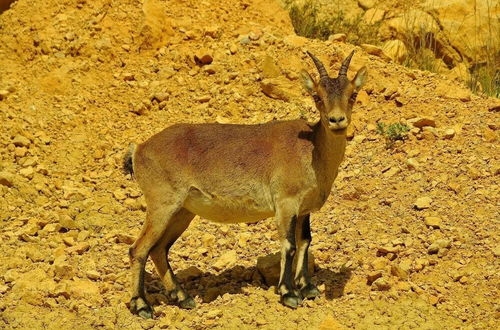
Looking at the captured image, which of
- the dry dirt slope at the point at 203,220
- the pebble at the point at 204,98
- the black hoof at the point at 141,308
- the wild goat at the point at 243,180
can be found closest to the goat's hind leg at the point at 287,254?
the wild goat at the point at 243,180

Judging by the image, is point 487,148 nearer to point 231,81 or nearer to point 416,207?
point 416,207

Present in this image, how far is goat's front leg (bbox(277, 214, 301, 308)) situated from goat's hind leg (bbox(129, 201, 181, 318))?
113 centimetres

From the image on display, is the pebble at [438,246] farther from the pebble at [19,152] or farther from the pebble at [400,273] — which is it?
the pebble at [19,152]

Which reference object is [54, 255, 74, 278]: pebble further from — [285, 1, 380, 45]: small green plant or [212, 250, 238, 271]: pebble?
[285, 1, 380, 45]: small green plant

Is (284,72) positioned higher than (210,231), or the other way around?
(284,72)

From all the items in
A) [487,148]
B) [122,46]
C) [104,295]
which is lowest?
[104,295]

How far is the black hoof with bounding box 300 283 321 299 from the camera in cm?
960

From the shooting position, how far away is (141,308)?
9500 millimetres

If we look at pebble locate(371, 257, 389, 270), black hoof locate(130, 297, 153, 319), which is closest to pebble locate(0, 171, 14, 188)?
black hoof locate(130, 297, 153, 319)

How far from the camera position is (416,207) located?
11.1m

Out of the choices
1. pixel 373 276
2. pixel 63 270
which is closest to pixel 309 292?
pixel 373 276

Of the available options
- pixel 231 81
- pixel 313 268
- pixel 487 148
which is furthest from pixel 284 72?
pixel 313 268

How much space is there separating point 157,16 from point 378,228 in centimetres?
591

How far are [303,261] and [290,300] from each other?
557mm
